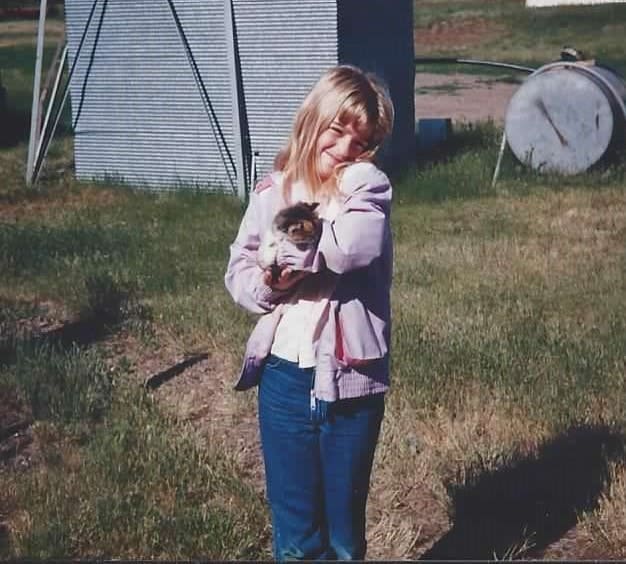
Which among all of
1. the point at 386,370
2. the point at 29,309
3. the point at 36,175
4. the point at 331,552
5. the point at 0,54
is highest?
the point at 386,370

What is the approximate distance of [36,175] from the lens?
12.0m

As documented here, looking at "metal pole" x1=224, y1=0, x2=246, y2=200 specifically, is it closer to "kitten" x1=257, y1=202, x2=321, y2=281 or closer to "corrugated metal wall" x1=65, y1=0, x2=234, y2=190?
"corrugated metal wall" x1=65, y1=0, x2=234, y2=190

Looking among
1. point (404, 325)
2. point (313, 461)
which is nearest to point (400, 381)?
point (404, 325)

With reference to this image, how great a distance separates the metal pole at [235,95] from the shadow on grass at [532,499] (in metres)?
6.10

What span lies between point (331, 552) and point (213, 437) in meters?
1.83

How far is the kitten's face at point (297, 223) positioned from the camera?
2928mm

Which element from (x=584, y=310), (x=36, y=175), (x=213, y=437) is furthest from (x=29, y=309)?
(x=36, y=175)

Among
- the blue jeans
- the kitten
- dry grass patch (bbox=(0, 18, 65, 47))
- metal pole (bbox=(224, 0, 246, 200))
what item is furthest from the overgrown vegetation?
dry grass patch (bbox=(0, 18, 65, 47))

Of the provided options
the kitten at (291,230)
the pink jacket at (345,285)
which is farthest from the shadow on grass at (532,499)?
the kitten at (291,230)

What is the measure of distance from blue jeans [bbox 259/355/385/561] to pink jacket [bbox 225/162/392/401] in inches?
2.1

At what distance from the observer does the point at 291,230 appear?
2.93 m

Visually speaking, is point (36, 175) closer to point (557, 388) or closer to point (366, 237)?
point (557, 388)

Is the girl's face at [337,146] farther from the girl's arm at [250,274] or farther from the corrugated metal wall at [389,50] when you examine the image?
the corrugated metal wall at [389,50]

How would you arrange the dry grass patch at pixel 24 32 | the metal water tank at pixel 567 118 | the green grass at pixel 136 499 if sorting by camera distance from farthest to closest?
the dry grass patch at pixel 24 32 → the metal water tank at pixel 567 118 → the green grass at pixel 136 499
